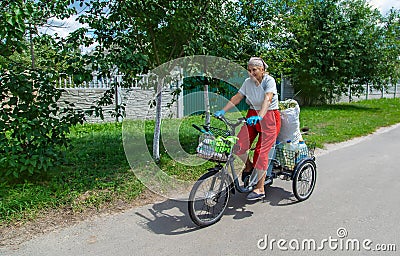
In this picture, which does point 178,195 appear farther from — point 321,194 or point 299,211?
point 321,194

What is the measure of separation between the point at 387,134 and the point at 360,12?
7.58 metres

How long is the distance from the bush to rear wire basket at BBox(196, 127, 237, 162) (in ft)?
6.14

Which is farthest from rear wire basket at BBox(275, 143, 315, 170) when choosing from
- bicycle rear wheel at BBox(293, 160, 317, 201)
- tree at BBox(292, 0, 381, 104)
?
tree at BBox(292, 0, 381, 104)

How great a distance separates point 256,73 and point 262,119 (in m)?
0.53

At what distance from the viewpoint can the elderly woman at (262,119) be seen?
3699 millimetres

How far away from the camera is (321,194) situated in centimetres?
433

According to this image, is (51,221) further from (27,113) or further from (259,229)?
(259,229)

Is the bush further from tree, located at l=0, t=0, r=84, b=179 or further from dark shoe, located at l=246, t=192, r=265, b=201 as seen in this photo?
dark shoe, located at l=246, t=192, r=265, b=201

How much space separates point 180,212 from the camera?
12.3 ft

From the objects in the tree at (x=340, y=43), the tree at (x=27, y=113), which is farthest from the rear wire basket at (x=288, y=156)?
the tree at (x=340, y=43)

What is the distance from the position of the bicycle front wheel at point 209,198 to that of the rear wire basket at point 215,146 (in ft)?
0.69

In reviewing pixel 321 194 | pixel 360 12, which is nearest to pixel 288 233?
pixel 321 194

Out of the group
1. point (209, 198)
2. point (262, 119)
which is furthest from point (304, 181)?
point (209, 198)

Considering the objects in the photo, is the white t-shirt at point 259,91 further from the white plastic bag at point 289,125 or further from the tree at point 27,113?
the tree at point 27,113
